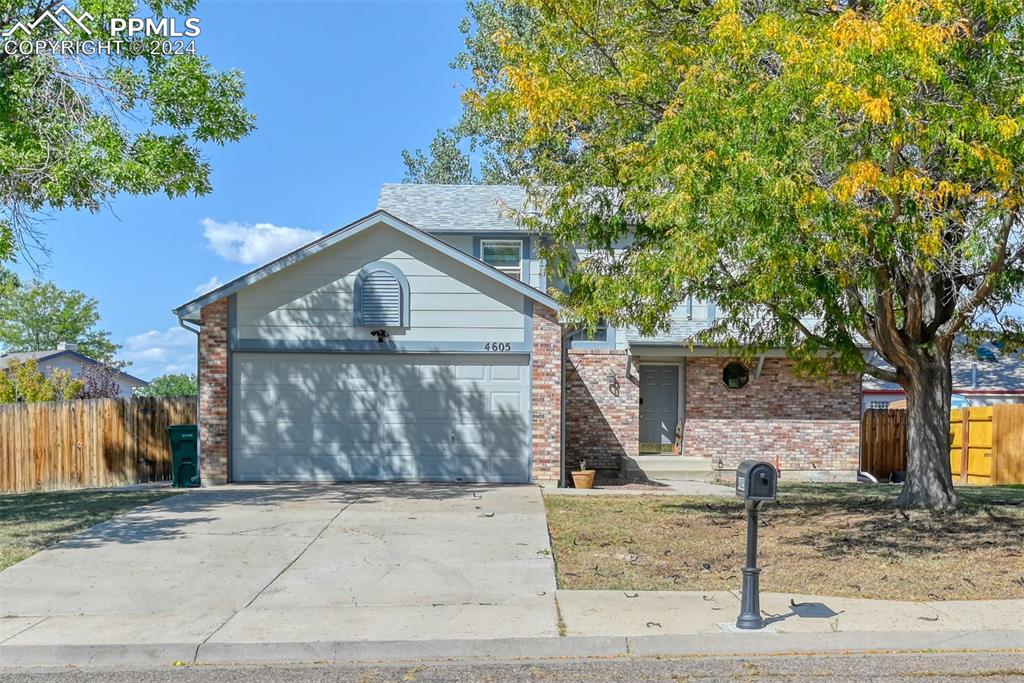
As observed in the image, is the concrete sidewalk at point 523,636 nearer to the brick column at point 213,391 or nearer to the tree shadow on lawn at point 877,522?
the tree shadow on lawn at point 877,522

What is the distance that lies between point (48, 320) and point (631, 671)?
6408 cm

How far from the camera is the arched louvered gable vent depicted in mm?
16234

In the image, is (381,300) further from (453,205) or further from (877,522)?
(877,522)

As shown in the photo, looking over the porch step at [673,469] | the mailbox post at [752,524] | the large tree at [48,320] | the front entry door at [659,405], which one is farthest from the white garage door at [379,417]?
the large tree at [48,320]

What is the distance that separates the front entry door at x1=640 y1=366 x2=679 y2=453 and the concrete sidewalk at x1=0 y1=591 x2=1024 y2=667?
12.6m

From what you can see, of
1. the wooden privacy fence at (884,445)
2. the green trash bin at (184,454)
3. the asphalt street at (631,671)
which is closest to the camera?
the asphalt street at (631,671)

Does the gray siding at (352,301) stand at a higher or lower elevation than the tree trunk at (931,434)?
higher

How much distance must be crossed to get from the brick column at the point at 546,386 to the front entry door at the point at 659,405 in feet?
16.0

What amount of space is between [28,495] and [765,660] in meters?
14.4

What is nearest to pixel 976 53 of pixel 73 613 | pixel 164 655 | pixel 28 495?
pixel 164 655

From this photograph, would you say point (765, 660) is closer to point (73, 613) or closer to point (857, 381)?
point (73, 613)

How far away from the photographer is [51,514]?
1316 centimetres

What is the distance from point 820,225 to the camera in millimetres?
9609

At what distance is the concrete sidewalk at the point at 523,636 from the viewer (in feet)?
23.3
